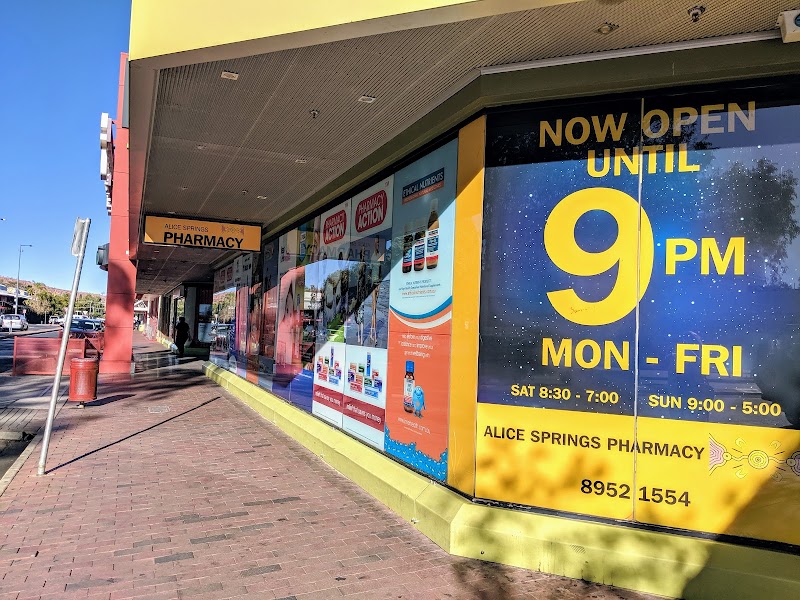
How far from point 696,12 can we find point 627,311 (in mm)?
2067

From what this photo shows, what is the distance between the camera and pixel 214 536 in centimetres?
476

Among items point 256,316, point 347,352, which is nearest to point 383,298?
point 347,352

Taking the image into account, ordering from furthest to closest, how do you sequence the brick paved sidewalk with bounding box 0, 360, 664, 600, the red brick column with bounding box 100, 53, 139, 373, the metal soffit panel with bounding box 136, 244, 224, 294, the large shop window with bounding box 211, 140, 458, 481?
the red brick column with bounding box 100, 53, 139, 373 → the metal soffit panel with bounding box 136, 244, 224, 294 → the large shop window with bounding box 211, 140, 458, 481 → the brick paved sidewalk with bounding box 0, 360, 664, 600

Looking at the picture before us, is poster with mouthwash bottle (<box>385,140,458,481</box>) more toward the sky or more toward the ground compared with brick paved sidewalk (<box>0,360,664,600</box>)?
more toward the sky

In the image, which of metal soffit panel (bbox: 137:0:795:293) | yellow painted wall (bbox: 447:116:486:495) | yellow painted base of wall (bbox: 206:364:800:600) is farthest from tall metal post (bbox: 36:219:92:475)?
yellow painted wall (bbox: 447:116:486:495)

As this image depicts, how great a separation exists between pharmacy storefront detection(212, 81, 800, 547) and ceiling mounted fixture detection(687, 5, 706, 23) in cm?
62

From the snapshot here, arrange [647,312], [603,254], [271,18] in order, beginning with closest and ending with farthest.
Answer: [271,18] → [647,312] → [603,254]

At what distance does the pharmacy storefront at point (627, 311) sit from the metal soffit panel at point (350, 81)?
1.67 feet

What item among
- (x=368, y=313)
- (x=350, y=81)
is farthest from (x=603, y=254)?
(x=368, y=313)

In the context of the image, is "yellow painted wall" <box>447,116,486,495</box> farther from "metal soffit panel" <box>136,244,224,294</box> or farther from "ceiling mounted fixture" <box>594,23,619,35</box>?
"metal soffit panel" <box>136,244,224,294</box>

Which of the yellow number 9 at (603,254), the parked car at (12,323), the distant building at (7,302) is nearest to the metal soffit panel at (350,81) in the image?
the yellow number 9 at (603,254)

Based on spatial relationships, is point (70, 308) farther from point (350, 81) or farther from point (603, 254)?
point (603, 254)

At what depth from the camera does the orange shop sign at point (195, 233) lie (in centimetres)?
1198

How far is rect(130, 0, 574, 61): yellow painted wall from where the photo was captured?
11.6ft
